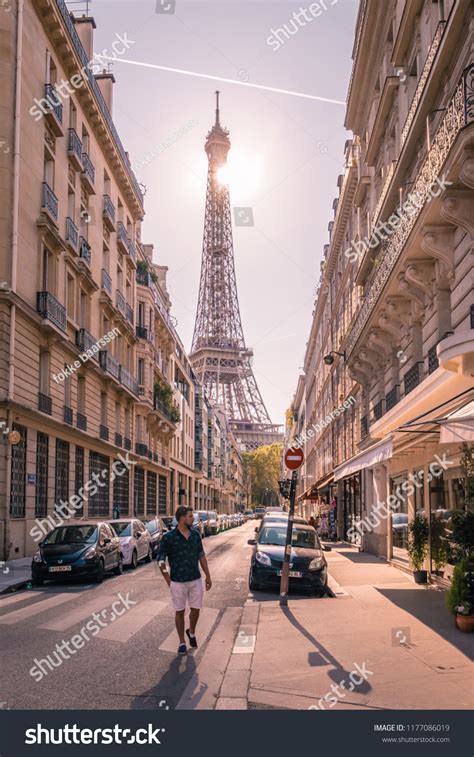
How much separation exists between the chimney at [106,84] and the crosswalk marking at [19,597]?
31.4m

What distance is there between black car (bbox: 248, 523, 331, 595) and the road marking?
245cm

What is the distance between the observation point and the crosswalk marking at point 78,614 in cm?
1120

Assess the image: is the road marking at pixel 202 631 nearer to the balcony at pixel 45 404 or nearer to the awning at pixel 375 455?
the awning at pixel 375 455

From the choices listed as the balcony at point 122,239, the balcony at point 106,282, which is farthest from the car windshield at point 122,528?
the balcony at point 122,239

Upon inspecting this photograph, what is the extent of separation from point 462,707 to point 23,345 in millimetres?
20458

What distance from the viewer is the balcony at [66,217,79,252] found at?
30.4m

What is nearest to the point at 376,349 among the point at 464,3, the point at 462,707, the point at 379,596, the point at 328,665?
the point at 379,596

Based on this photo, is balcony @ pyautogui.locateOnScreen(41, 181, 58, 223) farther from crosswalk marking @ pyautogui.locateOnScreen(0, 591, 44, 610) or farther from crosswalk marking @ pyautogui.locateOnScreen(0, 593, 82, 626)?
crosswalk marking @ pyautogui.locateOnScreen(0, 593, 82, 626)

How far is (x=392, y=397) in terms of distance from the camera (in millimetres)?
21750

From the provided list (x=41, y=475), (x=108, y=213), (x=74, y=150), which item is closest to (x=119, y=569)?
(x=41, y=475)

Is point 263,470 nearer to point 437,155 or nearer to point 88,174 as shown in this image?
point 88,174

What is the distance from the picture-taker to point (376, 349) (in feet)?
77.4

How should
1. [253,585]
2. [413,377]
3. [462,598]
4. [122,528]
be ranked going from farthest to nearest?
[122,528] < [413,377] < [253,585] < [462,598]

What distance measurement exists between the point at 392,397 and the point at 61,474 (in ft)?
46.0
